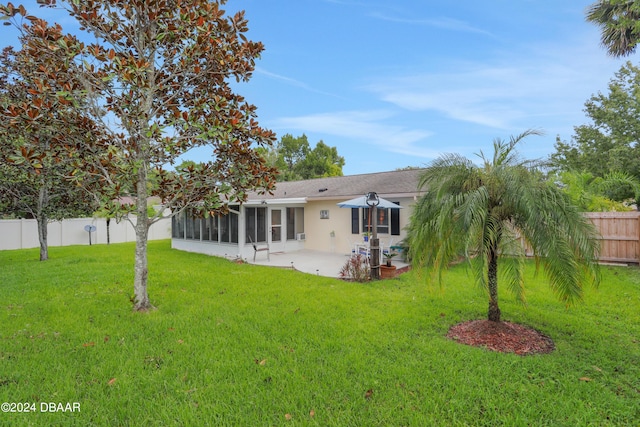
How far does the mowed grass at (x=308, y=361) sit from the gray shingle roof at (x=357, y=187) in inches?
225

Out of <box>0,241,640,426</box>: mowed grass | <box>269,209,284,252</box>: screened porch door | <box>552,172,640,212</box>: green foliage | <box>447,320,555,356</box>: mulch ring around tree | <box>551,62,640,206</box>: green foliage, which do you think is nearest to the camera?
<box>0,241,640,426</box>: mowed grass

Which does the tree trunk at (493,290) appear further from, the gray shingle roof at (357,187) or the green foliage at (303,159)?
the green foliage at (303,159)

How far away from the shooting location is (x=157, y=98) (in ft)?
21.4

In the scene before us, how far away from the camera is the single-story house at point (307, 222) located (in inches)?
503

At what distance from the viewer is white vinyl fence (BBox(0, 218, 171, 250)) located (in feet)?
60.0

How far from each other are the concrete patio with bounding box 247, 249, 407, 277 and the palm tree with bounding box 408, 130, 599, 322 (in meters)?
5.30

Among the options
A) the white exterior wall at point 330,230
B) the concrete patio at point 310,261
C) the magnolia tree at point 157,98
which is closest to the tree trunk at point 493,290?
the magnolia tree at point 157,98

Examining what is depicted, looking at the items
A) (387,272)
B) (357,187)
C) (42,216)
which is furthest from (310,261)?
(42,216)

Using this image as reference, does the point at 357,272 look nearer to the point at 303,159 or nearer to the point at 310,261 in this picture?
the point at 310,261

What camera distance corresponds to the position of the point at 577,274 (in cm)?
420

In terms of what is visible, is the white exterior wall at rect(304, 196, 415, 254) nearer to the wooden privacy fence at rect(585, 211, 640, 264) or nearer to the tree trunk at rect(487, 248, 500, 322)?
the wooden privacy fence at rect(585, 211, 640, 264)

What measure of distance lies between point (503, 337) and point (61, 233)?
24.3m

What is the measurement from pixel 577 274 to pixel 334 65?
41.4 ft

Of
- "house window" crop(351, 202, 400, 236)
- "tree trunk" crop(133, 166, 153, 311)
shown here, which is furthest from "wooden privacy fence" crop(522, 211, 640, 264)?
"tree trunk" crop(133, 166, 153, 311)
